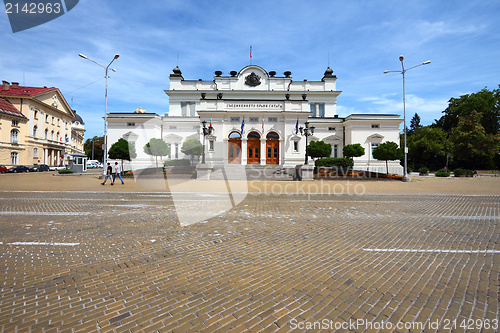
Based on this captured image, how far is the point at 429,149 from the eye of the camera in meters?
50.4

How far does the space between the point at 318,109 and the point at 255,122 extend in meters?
16.8

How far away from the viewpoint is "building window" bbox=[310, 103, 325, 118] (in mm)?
45750

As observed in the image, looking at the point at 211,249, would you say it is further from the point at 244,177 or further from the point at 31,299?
the point at 244,177

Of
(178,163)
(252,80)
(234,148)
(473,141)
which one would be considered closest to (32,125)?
(178,163)

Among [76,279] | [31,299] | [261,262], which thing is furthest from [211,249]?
[31,299]

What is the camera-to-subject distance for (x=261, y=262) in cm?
447

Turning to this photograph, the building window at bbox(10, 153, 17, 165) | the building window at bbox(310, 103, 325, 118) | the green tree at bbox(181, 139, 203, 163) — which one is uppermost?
the building window at bbox(310, 103, 325, 118)

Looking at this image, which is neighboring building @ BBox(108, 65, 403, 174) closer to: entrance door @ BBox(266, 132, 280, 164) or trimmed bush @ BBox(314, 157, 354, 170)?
entrance door @ BBox(266, 132, 280, 164)

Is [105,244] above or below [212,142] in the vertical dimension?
below

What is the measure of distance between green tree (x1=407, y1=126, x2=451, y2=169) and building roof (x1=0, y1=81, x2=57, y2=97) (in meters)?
78.2

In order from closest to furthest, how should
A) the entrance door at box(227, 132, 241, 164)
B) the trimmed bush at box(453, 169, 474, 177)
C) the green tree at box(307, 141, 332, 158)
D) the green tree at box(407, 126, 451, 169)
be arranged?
the green tree at box(307, 141, 332, 158)
the trimmed bush at box(453, 169, 474, 177)
the entrance door at box(227, 132, 241, 164)
the green tree at box(407, 126, 451, 169)

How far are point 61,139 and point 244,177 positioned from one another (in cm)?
5530

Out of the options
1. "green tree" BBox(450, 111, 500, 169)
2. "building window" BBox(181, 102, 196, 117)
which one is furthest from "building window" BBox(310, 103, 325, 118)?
"green tree" BBox(450, 111, 500, 169)

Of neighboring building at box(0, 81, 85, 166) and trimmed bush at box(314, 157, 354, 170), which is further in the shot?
neighboring building at box(0, 81, 85, 166)
